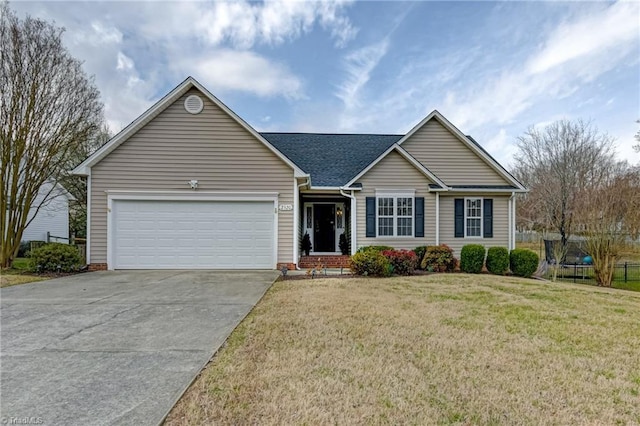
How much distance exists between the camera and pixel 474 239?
13938 millimetres

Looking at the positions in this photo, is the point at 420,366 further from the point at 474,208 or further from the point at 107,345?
the point at 474,208

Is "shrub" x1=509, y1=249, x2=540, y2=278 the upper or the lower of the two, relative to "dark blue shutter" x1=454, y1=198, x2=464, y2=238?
lower

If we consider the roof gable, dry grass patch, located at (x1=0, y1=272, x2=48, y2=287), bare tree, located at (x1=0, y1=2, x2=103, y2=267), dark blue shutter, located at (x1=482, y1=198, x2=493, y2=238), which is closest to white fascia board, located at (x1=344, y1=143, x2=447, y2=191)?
dark blue shutter, located at (x1=482, y1=198, x2=493, y2=238)

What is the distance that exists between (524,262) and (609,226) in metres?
4.38

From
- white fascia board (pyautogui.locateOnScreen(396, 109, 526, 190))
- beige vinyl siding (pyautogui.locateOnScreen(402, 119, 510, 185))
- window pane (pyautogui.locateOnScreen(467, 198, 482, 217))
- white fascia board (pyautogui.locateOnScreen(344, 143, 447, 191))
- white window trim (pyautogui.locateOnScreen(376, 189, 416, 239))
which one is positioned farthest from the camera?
beige vinyl siding (pyautogui.locateOnScreen(402, 119, 510, 185))

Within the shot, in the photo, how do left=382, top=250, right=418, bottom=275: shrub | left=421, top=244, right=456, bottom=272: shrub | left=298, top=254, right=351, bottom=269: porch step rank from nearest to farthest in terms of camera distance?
left=382, top=250, right=418, bottom=275: shrub, left=421, top=244, right=456, bottom=272: shrub, left=298, top=254, right=351, bottom=269: porch step

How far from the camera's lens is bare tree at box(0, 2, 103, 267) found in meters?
12.0

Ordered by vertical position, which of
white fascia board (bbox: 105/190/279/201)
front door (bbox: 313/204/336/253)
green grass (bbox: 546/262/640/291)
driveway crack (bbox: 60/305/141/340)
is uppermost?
white fascia board (bbox: 105/190/279/201)

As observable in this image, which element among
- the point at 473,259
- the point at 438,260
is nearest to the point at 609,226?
the point at 473,259

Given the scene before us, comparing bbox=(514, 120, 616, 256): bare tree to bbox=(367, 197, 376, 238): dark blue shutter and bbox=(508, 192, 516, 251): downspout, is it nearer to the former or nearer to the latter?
bbox=(508, 192, 516, 251): downspout

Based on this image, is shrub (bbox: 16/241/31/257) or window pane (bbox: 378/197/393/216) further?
shrub (bbox: 16/241/31/257)

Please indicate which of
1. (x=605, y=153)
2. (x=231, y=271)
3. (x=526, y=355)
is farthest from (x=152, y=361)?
(x=605, y=153)

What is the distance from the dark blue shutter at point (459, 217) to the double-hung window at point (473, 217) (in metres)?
0.15

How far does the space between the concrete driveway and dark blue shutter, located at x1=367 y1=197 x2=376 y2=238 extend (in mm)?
5741
